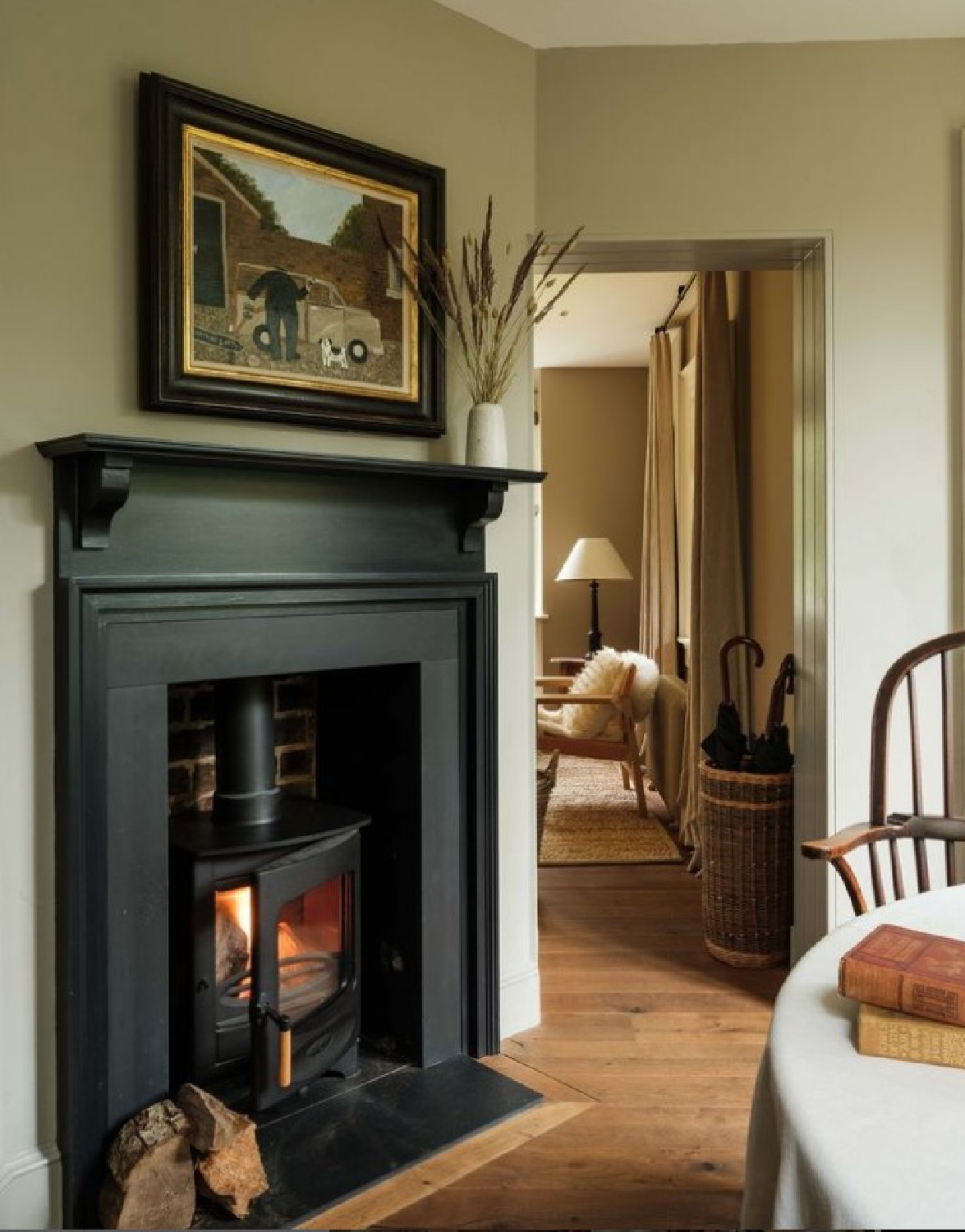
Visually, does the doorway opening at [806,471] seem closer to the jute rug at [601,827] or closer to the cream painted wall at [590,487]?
the jute rug at [601,827]

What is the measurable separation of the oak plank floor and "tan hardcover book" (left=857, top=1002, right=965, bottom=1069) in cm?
106

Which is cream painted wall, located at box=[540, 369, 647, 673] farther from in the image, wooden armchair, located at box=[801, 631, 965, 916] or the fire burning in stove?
the fire burning in stove

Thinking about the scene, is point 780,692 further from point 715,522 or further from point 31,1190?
point 31,1190

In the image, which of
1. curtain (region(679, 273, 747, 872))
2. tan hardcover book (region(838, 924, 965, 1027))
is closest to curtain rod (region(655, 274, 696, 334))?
curtain (region(679, 273, 747, 872))

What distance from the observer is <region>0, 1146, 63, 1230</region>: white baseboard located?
1.74m

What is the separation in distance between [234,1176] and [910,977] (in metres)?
1.38

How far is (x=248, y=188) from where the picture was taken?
2.06 m

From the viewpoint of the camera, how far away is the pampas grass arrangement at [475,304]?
92.0 inches

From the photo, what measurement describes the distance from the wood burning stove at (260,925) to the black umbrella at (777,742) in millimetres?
1385

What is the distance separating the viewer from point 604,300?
18.2ft

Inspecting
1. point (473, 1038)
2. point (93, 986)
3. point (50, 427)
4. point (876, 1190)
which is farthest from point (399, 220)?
point (876, 1190)

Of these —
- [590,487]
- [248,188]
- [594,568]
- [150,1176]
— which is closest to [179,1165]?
[150,1176]

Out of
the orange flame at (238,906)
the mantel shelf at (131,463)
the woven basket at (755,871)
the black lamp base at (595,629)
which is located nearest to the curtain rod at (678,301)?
the black lamp base at (595,629)

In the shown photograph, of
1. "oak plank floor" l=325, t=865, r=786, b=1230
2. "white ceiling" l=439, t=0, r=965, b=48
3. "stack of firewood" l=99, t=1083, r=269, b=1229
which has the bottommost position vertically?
"oak plank floor" l=325, t=865, r=786, b=1230
